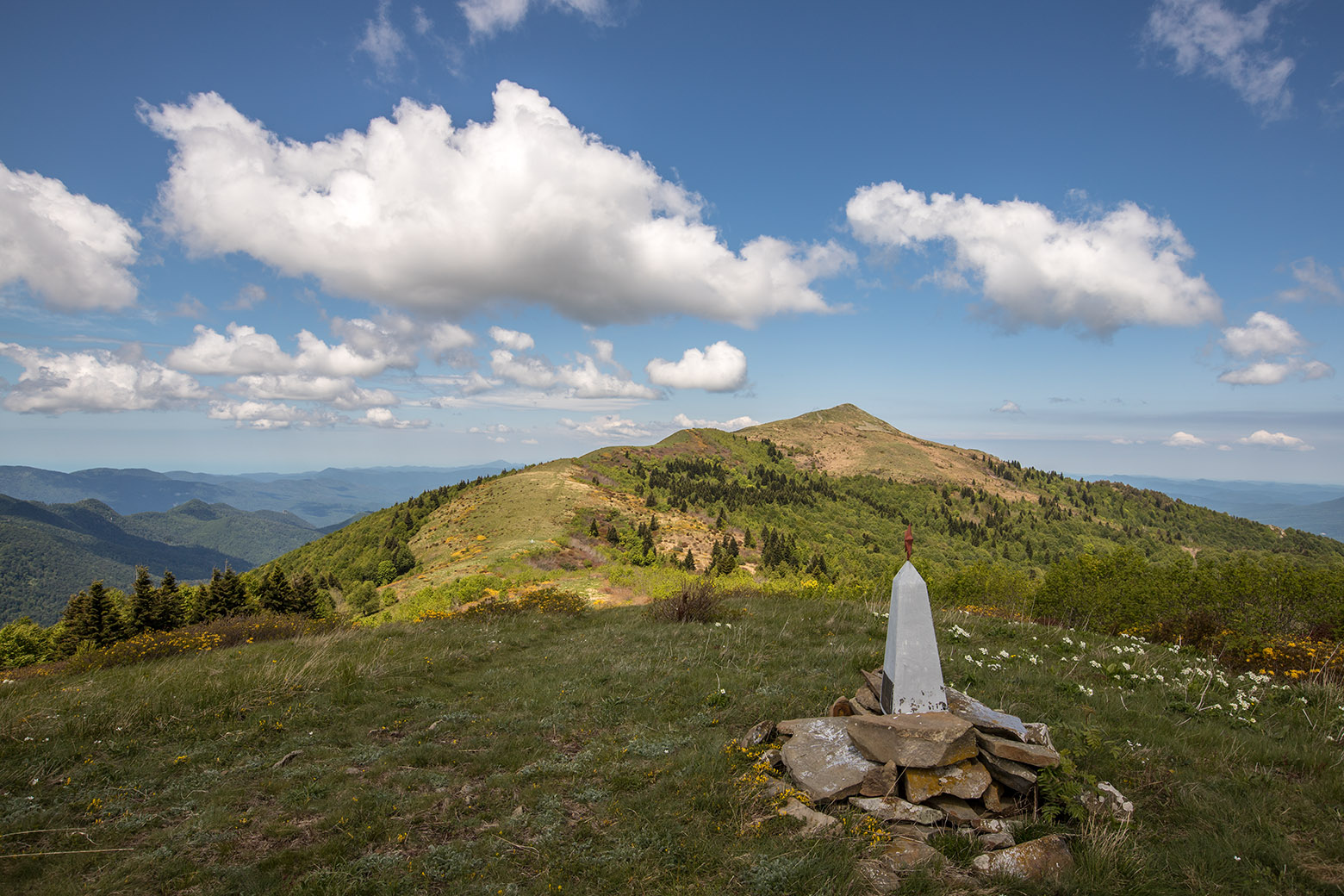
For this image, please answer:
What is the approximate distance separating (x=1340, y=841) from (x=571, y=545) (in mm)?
60156

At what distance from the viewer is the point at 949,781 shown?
578cm

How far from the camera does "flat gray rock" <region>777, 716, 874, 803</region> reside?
598cm

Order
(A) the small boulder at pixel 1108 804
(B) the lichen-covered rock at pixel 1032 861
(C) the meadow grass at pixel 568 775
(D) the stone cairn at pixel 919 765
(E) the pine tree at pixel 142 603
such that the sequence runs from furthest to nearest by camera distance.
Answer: (E) the pine tree at pixel 142 603 → (A) the small boulder at pixel 1108 804 → (D) the stone cairn at pixel 919 765 → (C) the meadow grass at pixel 568 775 → (B) the lichen-covered rock at pixel 1032 861

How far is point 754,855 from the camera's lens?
17.2 ft

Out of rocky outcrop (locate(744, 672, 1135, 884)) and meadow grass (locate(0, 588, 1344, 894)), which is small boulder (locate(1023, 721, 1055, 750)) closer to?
rocky outcrop (locate(744, 672, 1135, 884))

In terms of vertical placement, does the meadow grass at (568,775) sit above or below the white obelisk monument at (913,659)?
below

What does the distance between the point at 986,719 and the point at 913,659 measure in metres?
1.15

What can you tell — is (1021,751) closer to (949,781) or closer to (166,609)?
(949,781)

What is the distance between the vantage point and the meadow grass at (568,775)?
5035 mm

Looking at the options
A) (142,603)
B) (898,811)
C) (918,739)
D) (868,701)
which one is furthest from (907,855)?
(142,603)

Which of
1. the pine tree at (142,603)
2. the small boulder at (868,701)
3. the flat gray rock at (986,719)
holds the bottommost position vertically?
the pine tree at (142,603)

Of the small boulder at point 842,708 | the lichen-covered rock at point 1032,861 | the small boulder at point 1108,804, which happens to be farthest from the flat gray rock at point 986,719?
the small boulder at point 842,708

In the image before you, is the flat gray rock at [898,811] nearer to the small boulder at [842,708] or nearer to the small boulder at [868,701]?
the small boulder at [868,701]

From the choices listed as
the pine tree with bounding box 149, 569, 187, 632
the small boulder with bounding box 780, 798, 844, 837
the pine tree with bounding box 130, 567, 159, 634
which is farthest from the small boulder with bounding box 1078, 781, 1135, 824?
the pine tree with bounding box 130, 567, 159, 634
